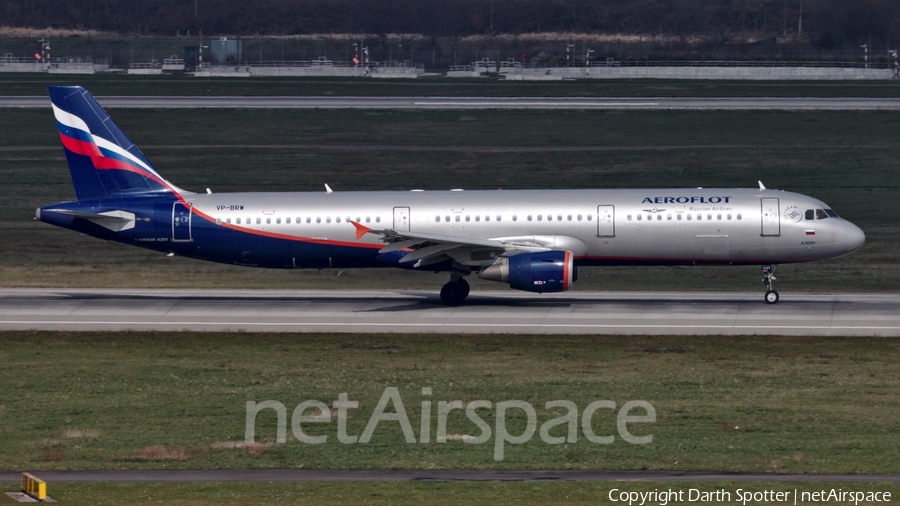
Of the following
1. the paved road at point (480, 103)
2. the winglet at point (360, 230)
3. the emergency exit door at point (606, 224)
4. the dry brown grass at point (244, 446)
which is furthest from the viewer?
the paved road at point (480, 103)

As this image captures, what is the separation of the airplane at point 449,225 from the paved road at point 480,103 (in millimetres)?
45800

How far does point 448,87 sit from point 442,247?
6649 cm

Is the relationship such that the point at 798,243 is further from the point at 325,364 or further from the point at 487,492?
the point at 487,492

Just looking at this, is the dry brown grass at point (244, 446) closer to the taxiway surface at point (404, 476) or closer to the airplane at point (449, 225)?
the taxiway surface at point (404, 476)

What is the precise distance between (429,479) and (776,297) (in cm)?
2587

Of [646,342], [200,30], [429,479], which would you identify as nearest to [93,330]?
[646,342]

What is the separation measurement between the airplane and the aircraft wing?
5 cm

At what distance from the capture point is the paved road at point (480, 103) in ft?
292

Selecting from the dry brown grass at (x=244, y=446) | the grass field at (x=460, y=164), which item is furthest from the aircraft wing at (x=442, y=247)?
the dry brown grass at (x=244, y=446)

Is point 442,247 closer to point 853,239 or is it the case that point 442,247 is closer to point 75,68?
point 853,239

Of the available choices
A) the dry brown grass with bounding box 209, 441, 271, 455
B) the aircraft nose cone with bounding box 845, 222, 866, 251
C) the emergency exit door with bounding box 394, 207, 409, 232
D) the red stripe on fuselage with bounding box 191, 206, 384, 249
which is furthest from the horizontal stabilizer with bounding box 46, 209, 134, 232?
the aircraft nose cone with bounding box 845, 222, 866, 251

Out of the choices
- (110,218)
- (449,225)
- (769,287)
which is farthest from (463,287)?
(110,218)

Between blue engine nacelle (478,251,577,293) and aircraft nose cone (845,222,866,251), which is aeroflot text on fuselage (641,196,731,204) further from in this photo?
aircraft nose cone (845,222,866,251)

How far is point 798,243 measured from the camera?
4266 centimetres
